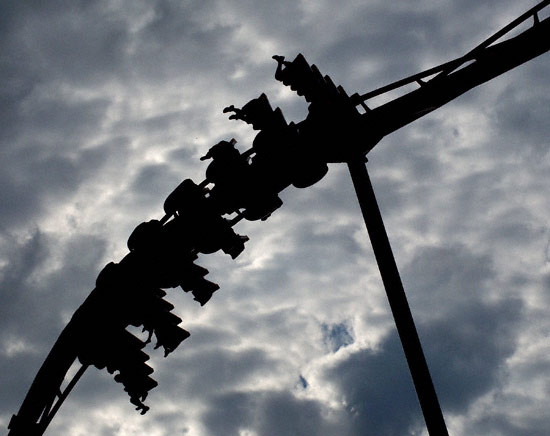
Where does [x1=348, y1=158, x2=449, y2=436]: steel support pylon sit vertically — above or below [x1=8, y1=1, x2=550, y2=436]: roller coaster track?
below

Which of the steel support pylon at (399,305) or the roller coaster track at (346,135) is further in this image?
the roller coaster track at (346,135)

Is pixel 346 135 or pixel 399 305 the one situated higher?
pixel 346 135

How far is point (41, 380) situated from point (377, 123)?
540 cm

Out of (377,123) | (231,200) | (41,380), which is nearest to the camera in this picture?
(377,123)

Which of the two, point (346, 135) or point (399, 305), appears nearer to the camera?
point (399, 305)

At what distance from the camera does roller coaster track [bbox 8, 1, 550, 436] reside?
17.3 feet

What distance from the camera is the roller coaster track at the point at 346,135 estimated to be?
529cm

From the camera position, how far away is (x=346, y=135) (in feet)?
19.0

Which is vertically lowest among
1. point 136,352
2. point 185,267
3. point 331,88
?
point 136,352

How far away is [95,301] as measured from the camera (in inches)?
281

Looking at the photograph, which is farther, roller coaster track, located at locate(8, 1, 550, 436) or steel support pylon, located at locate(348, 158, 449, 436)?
roller coaster track, located at locate(8, 1, 550, 436)

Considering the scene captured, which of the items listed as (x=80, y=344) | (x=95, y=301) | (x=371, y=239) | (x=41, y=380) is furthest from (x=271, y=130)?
(x=41, y=380)

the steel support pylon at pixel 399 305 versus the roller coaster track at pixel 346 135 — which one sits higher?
the roller coaster track at pixel 346 135

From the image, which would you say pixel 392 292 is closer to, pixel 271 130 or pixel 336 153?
pixel 336 153
